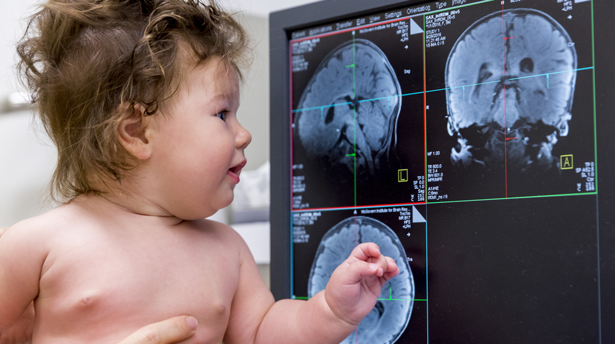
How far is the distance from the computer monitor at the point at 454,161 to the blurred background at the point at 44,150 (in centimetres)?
47

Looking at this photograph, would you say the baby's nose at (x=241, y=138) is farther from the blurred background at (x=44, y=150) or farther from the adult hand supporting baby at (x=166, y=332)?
the blurred background at (x=44, y=150)

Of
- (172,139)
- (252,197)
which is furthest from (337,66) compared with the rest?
(252,197)

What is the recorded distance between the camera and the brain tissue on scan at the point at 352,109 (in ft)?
2.63

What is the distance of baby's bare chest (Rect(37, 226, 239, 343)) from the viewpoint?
2.12 feet

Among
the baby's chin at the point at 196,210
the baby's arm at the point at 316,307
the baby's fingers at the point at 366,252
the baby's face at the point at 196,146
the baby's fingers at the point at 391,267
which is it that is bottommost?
the baby's arm at the point at 316,307

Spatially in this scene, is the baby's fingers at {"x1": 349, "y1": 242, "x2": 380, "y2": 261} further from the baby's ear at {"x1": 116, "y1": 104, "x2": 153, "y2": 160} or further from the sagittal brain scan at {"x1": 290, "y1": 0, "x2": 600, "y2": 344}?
the baby's ear at {"x1": 116, "y1": 104, "x2": 153, "y2": 160}

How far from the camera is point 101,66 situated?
2.26 feet

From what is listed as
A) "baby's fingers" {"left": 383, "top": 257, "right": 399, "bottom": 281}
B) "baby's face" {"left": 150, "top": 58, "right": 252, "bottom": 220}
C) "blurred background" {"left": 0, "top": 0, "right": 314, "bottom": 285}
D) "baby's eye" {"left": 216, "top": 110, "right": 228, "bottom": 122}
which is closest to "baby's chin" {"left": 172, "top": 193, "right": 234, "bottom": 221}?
"baby's face" {"left": 150, "top": 58, "right": 252, "bottom": 220}

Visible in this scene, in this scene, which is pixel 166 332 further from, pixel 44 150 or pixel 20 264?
pixel 44 150

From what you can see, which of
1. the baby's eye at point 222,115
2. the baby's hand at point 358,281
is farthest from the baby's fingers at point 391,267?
the baby's eye at point 222,115

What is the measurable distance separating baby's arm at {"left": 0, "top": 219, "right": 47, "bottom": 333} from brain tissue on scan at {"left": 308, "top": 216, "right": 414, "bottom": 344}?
1.31 ft

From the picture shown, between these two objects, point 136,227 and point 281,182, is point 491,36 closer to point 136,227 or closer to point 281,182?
point 281,182

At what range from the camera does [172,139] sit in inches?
27.7

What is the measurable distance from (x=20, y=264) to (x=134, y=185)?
0.55 feet
